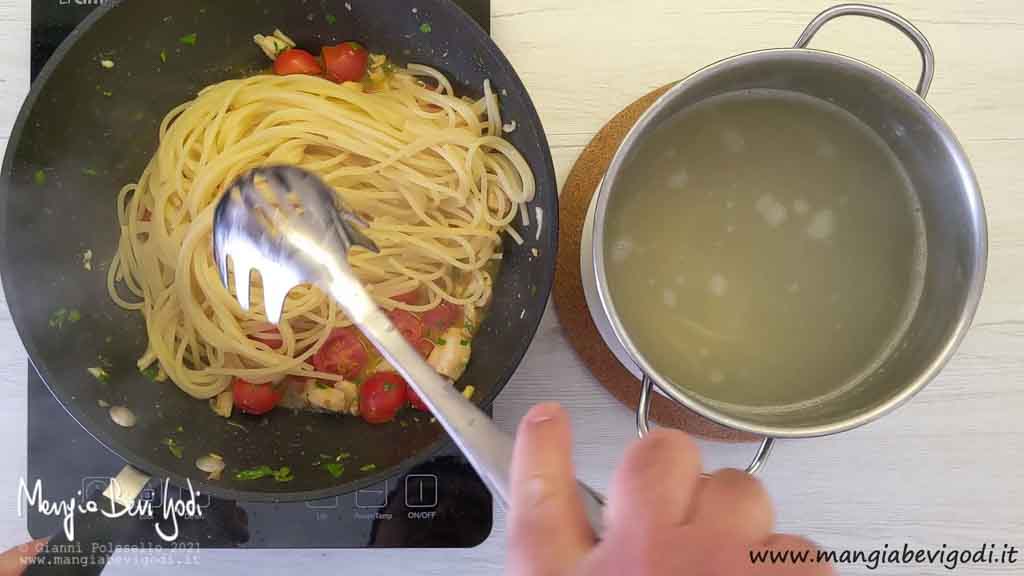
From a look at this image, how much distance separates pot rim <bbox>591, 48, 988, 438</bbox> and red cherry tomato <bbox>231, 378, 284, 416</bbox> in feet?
1.80

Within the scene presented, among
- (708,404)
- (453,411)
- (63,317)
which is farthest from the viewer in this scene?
(63,317)

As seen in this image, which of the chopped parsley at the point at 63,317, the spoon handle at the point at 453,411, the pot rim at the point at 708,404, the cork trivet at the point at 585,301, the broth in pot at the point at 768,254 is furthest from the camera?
the cork trivet at the point at 585,301

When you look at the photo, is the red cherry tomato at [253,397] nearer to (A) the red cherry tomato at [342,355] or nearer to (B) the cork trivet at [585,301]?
(A) the red cherry tomato at [342,355]

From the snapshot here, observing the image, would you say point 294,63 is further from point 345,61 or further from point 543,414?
point 543,414

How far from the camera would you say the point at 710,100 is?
2.88 ft

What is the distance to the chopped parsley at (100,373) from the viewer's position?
3.40 ft

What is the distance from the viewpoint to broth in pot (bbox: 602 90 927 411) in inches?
35.7

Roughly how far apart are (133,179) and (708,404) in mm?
886

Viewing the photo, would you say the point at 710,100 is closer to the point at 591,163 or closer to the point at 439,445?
the point at 591,163

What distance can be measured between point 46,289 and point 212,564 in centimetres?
47

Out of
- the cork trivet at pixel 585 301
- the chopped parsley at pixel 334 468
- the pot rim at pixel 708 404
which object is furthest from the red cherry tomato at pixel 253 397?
the pot rim at pixel 708 404

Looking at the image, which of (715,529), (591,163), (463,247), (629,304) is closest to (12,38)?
(463,247)

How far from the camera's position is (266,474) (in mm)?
1040

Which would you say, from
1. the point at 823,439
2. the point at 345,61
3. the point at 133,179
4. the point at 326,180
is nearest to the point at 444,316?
the point at 326,180
